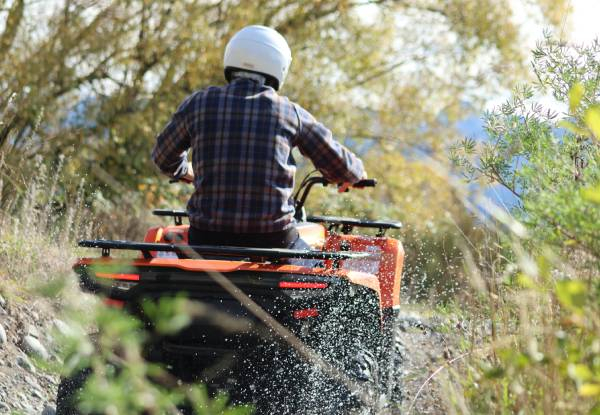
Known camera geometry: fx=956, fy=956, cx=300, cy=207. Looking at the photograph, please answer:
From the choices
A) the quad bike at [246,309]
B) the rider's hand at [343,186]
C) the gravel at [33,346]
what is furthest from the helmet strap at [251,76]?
the gravel at [33,346]

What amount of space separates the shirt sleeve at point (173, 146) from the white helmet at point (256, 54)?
0.34 meters

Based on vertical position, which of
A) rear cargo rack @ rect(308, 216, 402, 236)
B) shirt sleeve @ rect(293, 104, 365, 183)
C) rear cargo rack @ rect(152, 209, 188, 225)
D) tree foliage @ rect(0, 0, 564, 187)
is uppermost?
tree foliage @ rect(0, 0, 564, 187)

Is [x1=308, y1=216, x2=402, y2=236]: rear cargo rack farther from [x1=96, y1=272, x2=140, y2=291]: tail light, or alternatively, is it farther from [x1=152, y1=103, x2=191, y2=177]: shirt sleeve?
[x1=96, y1=272, x2=140, y2=291]: tail light

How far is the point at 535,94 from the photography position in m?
4.04

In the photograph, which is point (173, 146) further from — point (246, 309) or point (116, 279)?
point (246, 309)

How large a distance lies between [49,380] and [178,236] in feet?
3.56

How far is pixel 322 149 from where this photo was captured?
448cm

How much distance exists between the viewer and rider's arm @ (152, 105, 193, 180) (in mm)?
4492

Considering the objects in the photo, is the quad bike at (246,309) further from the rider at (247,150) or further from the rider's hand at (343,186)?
the rider's hand at (343,186)

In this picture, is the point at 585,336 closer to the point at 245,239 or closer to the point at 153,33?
the point at 245,239

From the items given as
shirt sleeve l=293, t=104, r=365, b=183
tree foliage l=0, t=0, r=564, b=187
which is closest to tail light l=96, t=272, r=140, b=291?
shirt sleeve l=293, t=104, r=365, b=183

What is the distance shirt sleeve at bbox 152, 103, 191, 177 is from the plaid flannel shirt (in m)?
0.04

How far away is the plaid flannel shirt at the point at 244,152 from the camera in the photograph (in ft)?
13.5

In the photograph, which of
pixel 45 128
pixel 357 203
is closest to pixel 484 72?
pixel 357 203
